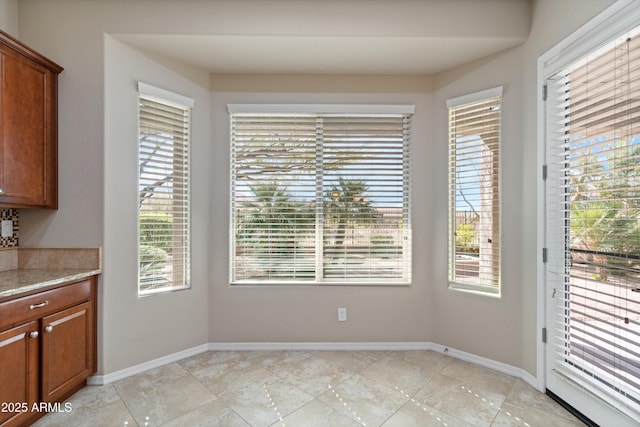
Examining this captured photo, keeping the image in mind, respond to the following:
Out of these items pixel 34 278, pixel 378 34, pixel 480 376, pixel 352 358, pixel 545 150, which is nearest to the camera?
pixel 34 278

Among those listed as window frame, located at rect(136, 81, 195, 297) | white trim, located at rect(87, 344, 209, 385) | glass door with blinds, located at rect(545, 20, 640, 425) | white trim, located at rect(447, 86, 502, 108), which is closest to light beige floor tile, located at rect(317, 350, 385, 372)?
white trim, located at rect(87, 344, 209, 385)

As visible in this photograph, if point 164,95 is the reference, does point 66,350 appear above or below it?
below

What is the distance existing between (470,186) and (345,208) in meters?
1.13

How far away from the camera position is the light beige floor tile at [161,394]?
1916 millimetres

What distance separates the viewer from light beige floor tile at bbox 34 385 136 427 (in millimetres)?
1824

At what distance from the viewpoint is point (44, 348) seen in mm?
1838

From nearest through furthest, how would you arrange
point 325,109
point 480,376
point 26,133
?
point 26,133 < point 480,376 < point 325,109

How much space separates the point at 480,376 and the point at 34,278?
3.27 meters

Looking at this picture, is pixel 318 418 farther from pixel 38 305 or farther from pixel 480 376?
pixel 38 305

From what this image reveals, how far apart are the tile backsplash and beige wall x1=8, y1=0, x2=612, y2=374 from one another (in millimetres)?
51

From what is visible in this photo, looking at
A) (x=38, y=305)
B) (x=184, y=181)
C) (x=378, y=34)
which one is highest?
(x=378, y=34)

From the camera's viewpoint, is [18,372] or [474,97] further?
[474,97]

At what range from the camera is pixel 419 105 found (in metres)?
2.85

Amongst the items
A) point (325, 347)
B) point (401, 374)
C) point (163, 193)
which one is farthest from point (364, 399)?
point (163, 193)
